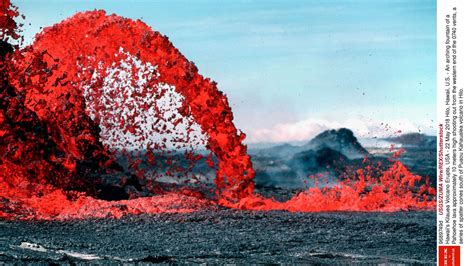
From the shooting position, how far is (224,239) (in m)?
7.15

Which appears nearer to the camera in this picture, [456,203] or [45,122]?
[456,203]

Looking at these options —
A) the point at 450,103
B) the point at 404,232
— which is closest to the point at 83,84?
the point at 404,232

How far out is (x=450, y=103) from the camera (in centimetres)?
549

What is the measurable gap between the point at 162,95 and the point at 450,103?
6.76 m

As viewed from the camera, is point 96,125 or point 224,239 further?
point 96,125

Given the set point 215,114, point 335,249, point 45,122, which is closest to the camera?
point 335,249

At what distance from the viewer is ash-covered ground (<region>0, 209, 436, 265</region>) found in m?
6.00

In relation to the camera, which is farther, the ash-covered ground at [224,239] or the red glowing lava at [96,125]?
the red glowing lava at [96,125]

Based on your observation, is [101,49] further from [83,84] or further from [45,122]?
[45,122]

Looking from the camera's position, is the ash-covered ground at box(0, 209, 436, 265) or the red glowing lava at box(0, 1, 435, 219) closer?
the ash-covered ground at box(0, 209, 436, 265)

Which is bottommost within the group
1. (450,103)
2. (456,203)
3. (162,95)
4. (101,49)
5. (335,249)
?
(335,249)

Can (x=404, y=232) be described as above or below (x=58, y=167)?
below

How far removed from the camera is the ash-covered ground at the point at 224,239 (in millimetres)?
6000

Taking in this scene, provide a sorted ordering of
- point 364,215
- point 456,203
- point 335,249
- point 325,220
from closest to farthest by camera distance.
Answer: point 456,203 → point 335,249 → point 325,220 → point 364,215
